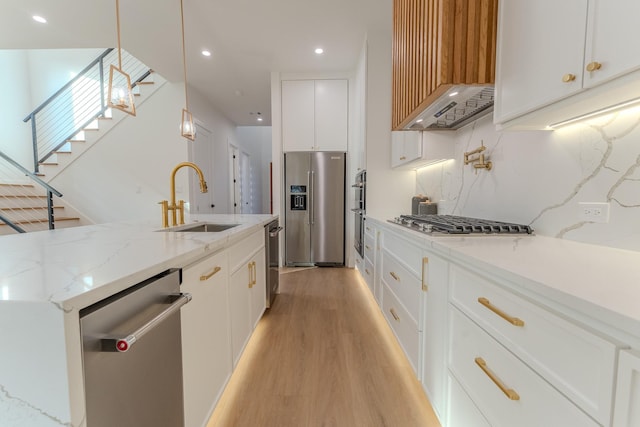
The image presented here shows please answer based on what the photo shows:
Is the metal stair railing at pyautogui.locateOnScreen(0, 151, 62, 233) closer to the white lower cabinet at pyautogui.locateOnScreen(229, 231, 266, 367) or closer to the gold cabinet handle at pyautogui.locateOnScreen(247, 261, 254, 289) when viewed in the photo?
the white lower cabinet at pyautogui.locateOnScreen(229, 231, 266, 367)

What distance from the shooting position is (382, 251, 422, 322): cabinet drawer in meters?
1.48

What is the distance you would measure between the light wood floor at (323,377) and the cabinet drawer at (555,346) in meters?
0.85

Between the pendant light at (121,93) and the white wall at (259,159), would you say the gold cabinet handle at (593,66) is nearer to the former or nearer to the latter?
the pendant light at (121,93)

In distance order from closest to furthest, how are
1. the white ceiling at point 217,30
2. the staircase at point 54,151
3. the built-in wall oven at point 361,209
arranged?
1. the white ceiling at point 217,30
2. the built-in wall oven at point 361,209
3. the staircase at point 54,151

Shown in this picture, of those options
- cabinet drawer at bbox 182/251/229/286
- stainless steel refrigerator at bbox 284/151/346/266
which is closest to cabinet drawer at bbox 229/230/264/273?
cabinet drawer at bbox 182/251/229/286

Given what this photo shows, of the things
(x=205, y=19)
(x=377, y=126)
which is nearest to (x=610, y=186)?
(x=377, y=126)

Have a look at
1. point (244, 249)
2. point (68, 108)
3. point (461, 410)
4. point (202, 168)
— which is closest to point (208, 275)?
point (244, 249)

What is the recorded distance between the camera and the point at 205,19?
9.64 feet

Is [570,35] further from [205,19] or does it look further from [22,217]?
[22,217]

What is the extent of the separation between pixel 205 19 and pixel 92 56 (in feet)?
14.7

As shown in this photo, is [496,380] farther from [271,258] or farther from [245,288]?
[271,258]

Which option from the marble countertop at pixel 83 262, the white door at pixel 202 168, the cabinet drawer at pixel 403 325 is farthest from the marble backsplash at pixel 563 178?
the white door at pixel 202 168

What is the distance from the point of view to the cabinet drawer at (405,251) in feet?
4.80

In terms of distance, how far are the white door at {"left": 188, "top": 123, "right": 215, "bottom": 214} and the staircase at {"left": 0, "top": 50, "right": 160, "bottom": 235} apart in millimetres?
1013
